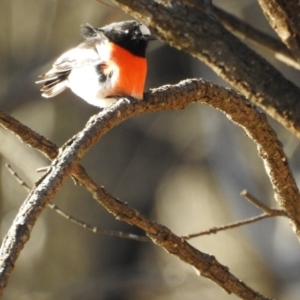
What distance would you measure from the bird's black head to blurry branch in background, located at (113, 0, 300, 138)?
30 cm

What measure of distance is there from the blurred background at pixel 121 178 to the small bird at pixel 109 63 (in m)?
3.30

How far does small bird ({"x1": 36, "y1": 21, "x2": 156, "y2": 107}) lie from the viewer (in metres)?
2.16

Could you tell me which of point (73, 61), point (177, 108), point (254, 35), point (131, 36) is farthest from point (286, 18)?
point (73, 61)

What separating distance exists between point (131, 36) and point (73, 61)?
0.90 ft

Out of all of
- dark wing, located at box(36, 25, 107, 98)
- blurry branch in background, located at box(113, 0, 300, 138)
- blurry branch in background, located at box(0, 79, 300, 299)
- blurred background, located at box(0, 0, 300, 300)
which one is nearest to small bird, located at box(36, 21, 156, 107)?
dark wing, located at box(36, 25, 107, 98)

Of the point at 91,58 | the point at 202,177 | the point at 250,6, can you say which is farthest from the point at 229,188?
the point at 91,58

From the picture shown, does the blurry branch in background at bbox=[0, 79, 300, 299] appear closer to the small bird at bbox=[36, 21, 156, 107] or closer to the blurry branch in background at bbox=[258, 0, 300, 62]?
the blurry branch in background at bbox=[258, 0, 300, 62]

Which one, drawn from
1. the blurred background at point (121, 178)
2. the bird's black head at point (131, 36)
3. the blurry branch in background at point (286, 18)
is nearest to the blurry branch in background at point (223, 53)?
the blurry branch in background at point (286, 18)

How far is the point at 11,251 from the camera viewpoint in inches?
33.7

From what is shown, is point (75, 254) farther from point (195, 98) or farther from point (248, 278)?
point (195, 98)

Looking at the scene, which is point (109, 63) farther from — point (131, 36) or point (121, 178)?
point (121, 178)

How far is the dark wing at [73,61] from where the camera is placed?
2328mm

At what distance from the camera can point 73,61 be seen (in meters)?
2.49

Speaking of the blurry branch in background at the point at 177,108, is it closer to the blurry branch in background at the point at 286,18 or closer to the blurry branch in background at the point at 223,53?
the blurry branch in background at the point at 223,53
